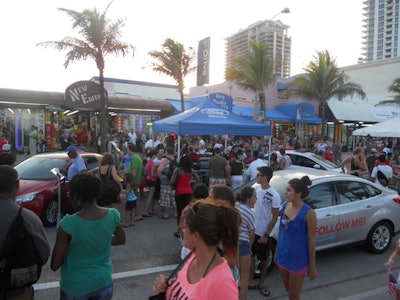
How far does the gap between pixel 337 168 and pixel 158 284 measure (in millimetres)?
10700

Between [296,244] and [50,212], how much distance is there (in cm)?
562

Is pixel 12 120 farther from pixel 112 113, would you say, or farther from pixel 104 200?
pixel 104 200

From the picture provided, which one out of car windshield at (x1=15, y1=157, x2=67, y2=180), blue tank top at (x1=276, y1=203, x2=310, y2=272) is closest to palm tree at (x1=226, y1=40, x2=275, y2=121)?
car windshield at (x1=15, y1=157, x2=67, y2=180)

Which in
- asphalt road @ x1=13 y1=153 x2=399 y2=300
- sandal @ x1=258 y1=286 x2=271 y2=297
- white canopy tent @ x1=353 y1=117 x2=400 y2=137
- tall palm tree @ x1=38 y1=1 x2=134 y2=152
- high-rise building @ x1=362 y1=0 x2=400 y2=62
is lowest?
asphalt road @ x1=13 y1=153 x2=399 y2=300

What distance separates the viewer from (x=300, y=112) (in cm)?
3044

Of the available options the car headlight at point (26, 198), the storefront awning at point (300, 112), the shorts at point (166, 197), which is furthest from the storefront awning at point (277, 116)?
the car headlight at point (26, 198)

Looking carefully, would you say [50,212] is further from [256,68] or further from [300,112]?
[300,112]

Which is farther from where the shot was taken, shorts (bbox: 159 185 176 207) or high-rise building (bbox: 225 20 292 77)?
high-rise building (bbox: 225 20 292 77)

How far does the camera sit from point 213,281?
1704mm

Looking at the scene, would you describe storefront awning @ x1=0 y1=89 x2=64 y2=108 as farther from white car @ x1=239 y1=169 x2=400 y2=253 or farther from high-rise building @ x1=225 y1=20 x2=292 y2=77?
high-rise building @ x1=225 y1=20 x2=292 y2=77

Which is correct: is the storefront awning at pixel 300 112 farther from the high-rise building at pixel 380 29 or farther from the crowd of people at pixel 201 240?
the high-rise building at pixel 380 29

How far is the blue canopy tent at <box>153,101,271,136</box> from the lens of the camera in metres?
10.4

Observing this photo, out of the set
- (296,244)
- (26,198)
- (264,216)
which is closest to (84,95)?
(26,198)

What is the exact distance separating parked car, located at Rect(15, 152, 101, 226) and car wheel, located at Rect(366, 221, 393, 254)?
603cm
